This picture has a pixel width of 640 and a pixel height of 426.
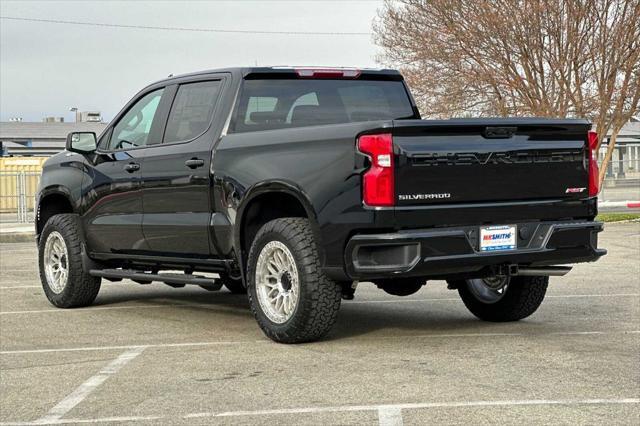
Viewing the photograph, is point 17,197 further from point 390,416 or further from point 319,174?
point 390,416

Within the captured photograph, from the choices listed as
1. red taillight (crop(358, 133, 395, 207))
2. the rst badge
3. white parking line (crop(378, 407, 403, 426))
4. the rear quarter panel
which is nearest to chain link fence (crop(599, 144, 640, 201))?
the rst badge

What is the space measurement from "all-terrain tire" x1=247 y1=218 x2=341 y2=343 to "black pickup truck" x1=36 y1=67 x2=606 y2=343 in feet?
0.04

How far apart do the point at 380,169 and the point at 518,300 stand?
231 centimetres

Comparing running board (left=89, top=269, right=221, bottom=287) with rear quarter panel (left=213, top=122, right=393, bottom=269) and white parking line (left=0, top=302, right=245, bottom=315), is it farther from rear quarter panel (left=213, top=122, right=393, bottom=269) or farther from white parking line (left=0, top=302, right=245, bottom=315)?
rear quarter panel (left=213, top=122, right=393, bottom=269)

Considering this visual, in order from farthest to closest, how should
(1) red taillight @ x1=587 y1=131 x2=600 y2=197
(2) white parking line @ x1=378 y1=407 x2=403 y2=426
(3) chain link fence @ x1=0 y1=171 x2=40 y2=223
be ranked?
(3) chain link fence @ x1=0 y1=171 x2=40 y2=223 → (1) red taillight @ x1=587 y1=131 x2=600 y2=197 → (2) white parking line @ x1=378 y1=407 x2=403 y2=426

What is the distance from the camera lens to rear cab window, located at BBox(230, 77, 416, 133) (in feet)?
30.8

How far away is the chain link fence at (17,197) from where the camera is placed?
32438 millimetres

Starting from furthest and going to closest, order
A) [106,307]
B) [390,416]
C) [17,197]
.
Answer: [17,197] → [106,307] → [390,416]

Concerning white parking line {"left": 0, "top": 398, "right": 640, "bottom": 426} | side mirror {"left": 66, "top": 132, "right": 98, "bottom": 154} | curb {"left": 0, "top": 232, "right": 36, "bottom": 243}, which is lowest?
curb {"left": 0, "top": 232, "right": 36, "bottom": 243}

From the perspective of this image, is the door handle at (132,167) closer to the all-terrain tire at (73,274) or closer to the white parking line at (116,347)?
the all-terrain tire at (73,274)

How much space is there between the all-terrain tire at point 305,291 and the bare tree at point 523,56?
1943cm

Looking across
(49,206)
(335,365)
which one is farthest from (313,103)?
(49,206)

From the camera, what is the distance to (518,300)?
9.39 meters

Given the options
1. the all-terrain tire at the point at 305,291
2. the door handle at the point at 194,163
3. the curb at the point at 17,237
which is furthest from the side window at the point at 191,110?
the curb at the point at 17,237
